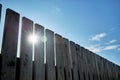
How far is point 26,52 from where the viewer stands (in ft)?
6.28

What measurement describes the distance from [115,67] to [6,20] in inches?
177

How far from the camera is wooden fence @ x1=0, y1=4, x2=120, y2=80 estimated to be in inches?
67.5

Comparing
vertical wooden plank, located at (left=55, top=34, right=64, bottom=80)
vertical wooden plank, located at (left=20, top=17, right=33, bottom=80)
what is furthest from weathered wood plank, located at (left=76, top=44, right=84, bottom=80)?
vertical wooden plank, located at (left=20, top=17, right=33, bottom=80)

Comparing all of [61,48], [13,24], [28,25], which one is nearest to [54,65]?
[61,48]

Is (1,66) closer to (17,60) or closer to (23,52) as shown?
(17,60)

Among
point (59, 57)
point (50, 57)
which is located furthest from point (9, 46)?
point (59, 57)

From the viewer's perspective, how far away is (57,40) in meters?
2.56

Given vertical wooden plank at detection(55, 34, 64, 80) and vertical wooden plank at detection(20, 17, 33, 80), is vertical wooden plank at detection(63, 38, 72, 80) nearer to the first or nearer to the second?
vertical wooden plank at detection(55, 34, 64, 80)

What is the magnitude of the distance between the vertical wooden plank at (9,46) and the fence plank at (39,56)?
1.25 feet

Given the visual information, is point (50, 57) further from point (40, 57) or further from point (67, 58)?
point (67, 58)

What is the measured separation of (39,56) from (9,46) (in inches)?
20.9

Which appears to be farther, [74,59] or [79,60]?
[79,60]

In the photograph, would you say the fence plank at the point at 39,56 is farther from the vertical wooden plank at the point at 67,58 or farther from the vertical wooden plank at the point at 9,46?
the vertical wooden plank at the point at 67,58

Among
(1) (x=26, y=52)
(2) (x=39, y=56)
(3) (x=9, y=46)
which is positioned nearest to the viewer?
(3) (x=9, y=46)
